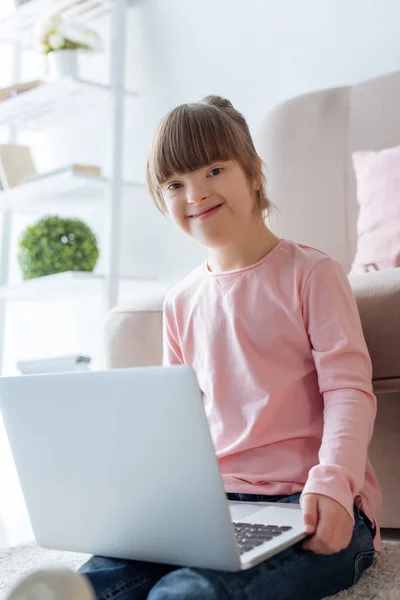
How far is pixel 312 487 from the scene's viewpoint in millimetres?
891

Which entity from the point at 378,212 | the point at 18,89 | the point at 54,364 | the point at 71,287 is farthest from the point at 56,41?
the point at 378,212

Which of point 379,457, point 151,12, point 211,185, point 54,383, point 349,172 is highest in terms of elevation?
point 151,12

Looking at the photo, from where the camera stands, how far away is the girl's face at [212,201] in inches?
43.5

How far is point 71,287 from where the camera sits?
8.42 feet

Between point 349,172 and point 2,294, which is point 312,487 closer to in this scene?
point 349,172

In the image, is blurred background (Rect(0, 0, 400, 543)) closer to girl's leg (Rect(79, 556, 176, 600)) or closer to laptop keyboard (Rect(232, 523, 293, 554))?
girl's leg (Rect(79, 556, 176, 600))

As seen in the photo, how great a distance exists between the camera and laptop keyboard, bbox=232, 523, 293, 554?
0.82 metres

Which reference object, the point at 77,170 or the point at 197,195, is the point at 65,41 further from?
the point at 197,195

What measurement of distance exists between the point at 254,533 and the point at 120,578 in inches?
6.8

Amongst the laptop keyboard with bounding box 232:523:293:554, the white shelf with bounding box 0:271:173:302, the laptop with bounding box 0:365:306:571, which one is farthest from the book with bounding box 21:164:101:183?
the laptop keyboard with bounding box 232:523:293:554

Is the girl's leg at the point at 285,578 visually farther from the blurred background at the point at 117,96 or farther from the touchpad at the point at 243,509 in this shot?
the blurred background at the point at 117,96

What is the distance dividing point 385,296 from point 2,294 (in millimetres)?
1898

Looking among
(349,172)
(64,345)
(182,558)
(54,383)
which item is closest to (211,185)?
(54,383)

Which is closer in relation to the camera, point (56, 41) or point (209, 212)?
point (209, 212)
